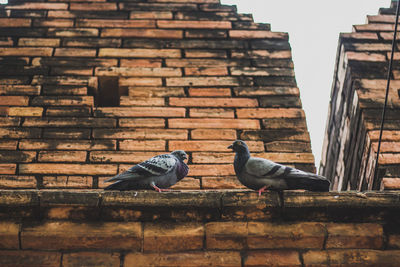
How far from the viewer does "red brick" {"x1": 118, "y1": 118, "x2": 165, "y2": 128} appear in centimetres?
428

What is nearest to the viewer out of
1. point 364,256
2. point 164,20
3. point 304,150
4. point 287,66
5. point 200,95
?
point 364,256

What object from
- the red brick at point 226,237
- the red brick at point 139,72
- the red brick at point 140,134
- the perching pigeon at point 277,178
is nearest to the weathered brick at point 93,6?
the red brick at point 139,72

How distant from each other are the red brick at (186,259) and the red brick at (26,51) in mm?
2796

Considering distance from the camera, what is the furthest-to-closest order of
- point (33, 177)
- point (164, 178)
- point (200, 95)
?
point (200, 95) < point (33, 177) < point (164, 178)

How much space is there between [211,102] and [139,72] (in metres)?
0.79

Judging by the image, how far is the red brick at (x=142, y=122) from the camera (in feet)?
14.0

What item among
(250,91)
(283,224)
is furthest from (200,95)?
(283,224)

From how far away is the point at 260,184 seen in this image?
302cm

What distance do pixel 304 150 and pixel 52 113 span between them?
215 cm

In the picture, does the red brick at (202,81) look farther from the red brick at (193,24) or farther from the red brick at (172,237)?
the red brick at (172,237)

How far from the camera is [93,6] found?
543 cm

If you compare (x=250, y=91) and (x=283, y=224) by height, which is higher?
(x=250, y=91)

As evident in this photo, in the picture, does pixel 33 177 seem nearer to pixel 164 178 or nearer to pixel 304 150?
pixel 164 178

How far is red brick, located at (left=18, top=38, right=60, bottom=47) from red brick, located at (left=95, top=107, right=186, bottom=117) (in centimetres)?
105
